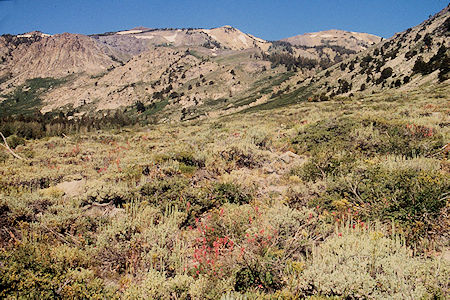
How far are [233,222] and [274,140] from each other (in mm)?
8838

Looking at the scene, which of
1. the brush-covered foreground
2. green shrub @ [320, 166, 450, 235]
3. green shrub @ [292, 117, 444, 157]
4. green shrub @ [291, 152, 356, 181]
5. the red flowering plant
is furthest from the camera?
green shrub @ [292, 117, 444, 157]

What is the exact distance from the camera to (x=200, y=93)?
535 feet

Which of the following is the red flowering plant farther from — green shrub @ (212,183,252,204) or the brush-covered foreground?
green shrub @ (212,183,252,204)

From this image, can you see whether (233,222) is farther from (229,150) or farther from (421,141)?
(421,141)

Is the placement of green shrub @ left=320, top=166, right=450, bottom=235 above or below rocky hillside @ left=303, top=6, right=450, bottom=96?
below

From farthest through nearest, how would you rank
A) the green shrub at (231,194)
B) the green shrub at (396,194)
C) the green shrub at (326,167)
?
the green shrub at (326,167), the green shrub at (231,194), the green shrub at (396,194)

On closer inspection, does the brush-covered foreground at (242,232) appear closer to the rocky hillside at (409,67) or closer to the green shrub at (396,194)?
the green shrub at (396,194)

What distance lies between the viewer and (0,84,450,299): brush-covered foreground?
3367 millimetres

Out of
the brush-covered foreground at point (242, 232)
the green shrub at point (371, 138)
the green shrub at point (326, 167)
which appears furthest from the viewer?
the green shrub at point (371, 138)

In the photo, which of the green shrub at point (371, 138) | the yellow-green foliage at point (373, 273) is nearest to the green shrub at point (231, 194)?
the yellow-green foliage at point (373, 273)

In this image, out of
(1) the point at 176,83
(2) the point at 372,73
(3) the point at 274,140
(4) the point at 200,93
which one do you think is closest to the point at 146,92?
(1) the point at 176,83

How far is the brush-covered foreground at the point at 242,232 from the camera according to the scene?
11.0ft

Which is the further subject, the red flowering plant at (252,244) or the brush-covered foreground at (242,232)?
the red flowering plant at (252,244)

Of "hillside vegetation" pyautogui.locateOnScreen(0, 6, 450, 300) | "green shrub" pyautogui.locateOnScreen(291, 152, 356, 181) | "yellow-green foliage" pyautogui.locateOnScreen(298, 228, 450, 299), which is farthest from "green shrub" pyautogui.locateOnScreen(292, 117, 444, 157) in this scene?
"yellow-green foliage" pyautogui.locateOnScreen(298, 228, 450, 299)
